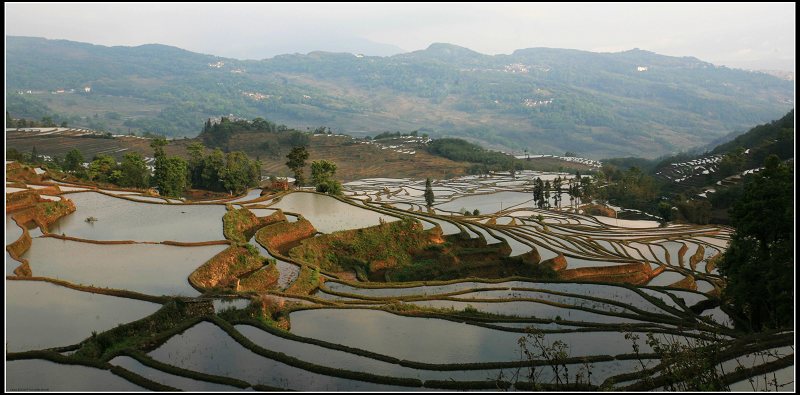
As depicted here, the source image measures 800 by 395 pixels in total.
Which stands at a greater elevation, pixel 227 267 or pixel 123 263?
pixel 123 263

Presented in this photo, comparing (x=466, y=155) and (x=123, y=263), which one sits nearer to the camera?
(x=123, y=263)

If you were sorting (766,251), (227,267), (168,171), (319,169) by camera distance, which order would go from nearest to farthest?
(766,251) → (227,267) → (168,171) → (319,169)

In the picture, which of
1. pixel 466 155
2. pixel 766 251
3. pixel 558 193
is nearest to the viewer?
pixel 766 251

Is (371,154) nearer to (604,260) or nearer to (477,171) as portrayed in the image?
(477,171)

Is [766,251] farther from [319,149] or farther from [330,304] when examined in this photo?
[319,149]

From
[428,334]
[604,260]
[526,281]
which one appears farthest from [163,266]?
[604,260]

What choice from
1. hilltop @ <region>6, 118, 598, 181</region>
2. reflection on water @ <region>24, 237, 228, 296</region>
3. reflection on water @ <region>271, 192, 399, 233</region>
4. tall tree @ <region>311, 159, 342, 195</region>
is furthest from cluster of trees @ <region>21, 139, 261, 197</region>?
hilltop @ <region>6, 118, 598, 181</region>

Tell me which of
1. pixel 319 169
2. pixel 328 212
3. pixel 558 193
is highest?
pixel 319 169

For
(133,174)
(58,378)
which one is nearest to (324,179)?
(133,174)
